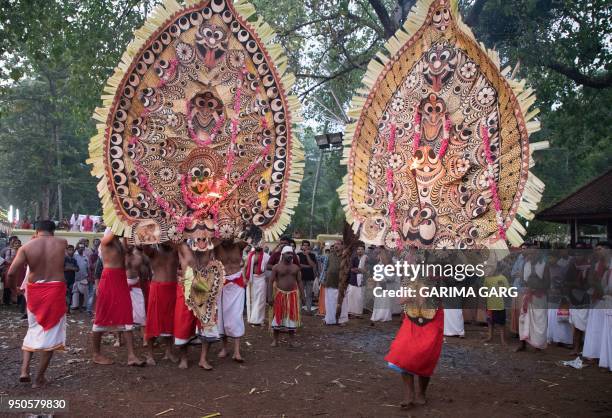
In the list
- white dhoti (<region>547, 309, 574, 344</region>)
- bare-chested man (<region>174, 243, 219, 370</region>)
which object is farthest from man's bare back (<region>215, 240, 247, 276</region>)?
white dhoti (<region>547, 309, 574, 344</region>)

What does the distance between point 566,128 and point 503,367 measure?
24.5ft

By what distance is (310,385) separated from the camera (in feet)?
19.9

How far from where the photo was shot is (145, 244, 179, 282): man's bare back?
6.99 meters

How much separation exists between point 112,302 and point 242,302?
158 cm

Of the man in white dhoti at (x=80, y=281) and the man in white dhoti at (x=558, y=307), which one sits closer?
the man in white dhoti at (x=558, y=307)

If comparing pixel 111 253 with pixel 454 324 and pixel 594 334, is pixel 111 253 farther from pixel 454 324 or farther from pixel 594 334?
pixel 594 334

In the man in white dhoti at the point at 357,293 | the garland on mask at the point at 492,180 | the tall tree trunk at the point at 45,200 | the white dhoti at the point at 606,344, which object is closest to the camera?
the garland on mask at the point at 492,180

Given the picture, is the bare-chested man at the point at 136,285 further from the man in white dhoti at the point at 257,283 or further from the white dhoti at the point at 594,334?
the white dhoti at the point at 594,334

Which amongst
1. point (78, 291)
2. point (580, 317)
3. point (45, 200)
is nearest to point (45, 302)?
point (78, 291)

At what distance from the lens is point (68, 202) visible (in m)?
34.0

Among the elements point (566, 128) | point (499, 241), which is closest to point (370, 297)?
point (566, 128)

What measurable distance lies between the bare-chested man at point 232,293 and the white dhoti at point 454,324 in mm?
4456

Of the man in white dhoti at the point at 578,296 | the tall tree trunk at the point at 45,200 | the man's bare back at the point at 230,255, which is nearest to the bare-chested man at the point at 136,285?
the man's bare back at the point at 230,255

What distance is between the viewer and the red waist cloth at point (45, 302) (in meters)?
5.68
